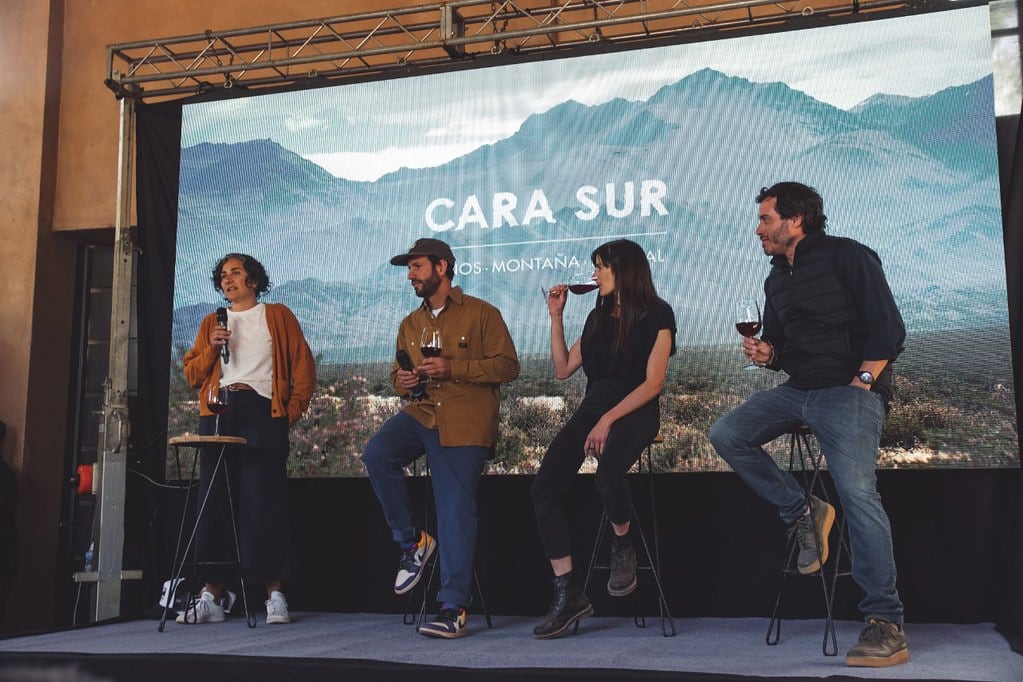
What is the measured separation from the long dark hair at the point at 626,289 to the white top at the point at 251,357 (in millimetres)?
1577

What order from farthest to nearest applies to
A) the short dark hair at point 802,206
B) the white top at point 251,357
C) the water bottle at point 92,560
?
the water bottle at point 92,560
the white top at point 251,357
the short dark hair at point 802,206

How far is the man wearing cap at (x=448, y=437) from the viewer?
385 cm

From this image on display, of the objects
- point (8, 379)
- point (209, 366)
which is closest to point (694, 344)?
point (209, 366)

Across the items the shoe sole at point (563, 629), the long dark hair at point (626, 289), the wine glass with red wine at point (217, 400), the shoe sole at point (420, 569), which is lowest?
the shoe sole at point (563, 629)

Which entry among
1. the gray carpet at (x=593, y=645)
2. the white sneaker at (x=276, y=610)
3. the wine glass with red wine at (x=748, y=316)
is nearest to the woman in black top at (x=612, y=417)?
the gray carpet at (x=593, y=645)

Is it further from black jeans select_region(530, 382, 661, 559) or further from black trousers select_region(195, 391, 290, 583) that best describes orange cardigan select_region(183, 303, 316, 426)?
black jeans select_region(530, 382, 661, 559)

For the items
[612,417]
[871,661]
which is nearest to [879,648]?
[871,661]

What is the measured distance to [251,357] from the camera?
4586 millimetres

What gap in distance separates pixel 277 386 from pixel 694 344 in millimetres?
1882

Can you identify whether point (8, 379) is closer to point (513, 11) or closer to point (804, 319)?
point (513, 11)

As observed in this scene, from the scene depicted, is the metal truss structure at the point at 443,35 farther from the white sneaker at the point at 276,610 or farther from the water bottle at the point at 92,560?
the white sneaker at the point at 276,610

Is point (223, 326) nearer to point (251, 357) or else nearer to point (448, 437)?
point (251, 357)

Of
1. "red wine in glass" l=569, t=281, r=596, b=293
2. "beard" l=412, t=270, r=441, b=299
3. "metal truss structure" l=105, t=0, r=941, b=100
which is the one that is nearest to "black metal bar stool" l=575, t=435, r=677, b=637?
"red wine in glass" l=569, t=281, r=596, b=293

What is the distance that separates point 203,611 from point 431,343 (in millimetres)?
1742
